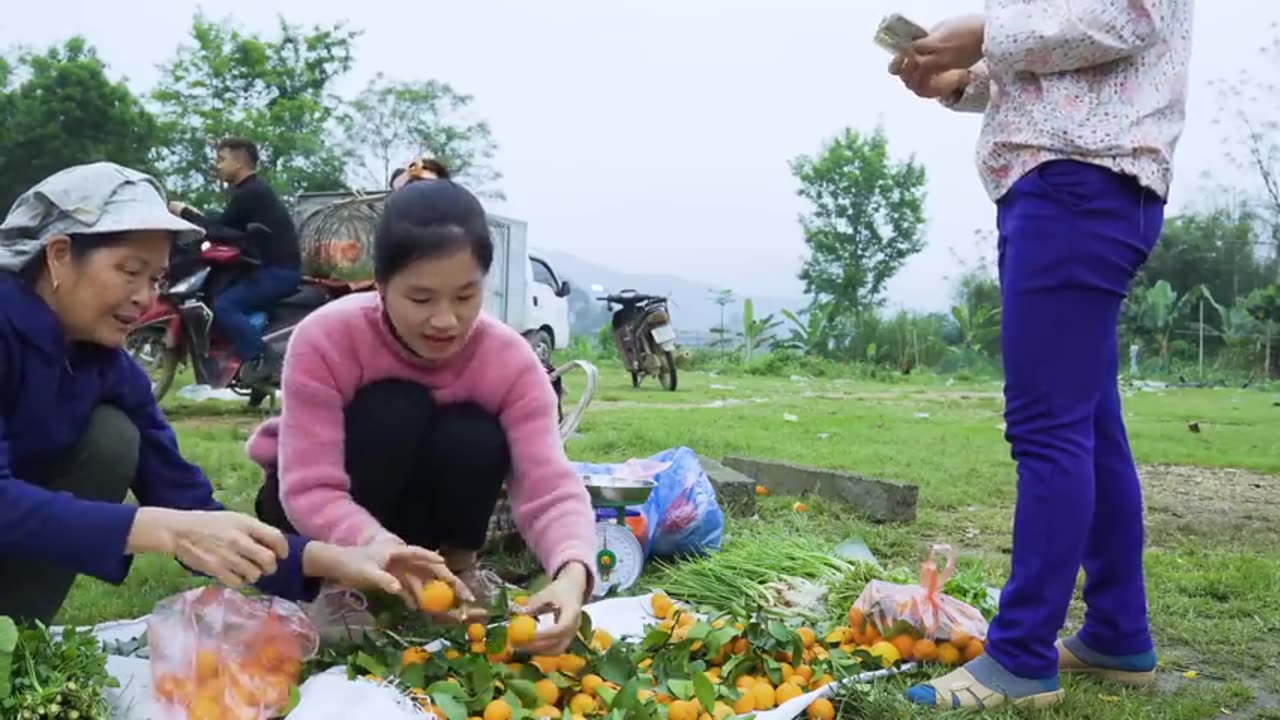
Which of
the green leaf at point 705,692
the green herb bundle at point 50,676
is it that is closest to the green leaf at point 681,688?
the green leaf at point 705,692

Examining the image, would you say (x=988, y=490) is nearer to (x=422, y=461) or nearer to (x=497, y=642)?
(x=422, y=461)

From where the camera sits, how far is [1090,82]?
2072mm

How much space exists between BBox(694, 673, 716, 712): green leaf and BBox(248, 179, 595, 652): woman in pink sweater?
0.80 ft

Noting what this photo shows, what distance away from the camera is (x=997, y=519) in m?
4.19

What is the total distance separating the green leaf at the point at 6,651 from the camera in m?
1.57

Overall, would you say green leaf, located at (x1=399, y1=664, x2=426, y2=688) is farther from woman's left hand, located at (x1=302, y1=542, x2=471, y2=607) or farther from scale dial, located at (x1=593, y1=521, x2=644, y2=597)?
scale dial, located at (x1=593, y1=521, x2=644, y2=597)

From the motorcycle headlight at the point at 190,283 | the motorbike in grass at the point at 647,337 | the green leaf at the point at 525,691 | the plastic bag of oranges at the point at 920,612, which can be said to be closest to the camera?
the green leaf at the point at 525,691

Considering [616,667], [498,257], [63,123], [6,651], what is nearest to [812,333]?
[498,257]

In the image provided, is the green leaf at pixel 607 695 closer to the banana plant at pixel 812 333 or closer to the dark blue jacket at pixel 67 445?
the dark blue jacket at pixel 67 445

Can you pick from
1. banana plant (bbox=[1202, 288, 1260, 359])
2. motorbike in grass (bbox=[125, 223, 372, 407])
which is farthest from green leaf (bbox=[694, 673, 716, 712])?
banana plant (bbox=[1202, 288, 1260, 359])

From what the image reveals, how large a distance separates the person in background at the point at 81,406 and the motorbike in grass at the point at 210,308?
15.4 ft

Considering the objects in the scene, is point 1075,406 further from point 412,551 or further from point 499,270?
point 499,270

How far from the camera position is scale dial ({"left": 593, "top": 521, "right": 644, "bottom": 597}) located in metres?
2.97

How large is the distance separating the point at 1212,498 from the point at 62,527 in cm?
458
